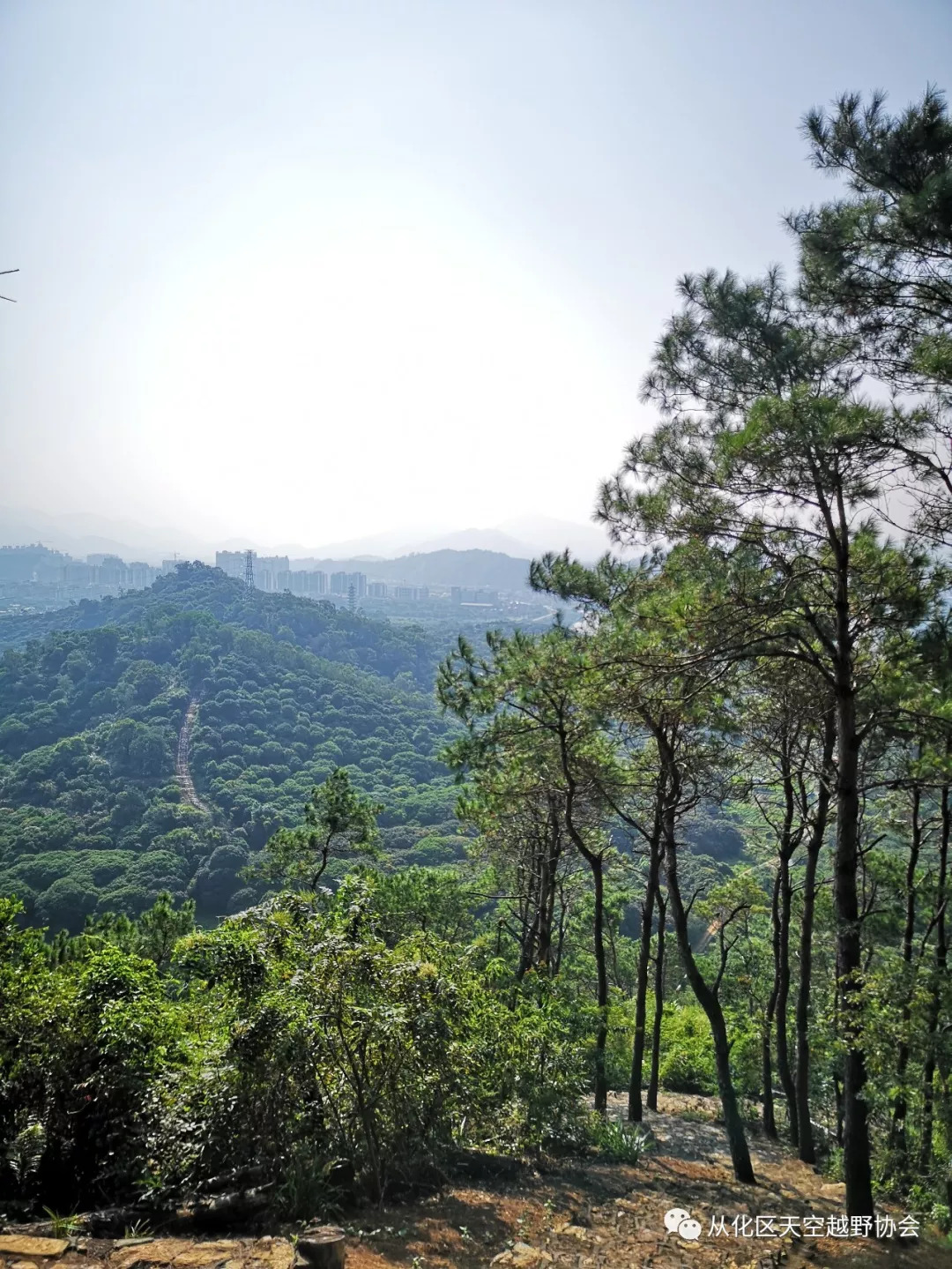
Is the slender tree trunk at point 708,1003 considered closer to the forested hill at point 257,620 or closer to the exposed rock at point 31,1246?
the exposed rock at point 31,1246

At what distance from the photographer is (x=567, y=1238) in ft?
14.5

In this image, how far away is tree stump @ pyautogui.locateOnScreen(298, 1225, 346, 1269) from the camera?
314 cm

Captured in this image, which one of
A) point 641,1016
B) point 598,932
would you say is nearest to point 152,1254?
point 598,932

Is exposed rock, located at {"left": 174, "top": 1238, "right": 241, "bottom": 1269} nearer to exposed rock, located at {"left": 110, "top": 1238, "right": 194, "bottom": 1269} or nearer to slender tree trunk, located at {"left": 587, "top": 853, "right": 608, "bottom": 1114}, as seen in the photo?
exposed rock, located at {"left": 110, "top": 1238, "right": 194, "bottom": 1269}

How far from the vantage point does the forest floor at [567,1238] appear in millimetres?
3322

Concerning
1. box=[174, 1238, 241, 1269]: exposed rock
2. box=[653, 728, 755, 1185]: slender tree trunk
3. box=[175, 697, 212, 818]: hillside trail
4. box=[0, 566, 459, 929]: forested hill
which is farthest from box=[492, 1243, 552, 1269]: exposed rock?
box=[175, 697, 212, 818]: hillside trail

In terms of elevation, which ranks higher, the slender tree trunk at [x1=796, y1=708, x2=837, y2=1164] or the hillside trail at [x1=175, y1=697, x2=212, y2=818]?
the slender tree trunk at [x1=796, y1=708, x2=837, y2=1164]

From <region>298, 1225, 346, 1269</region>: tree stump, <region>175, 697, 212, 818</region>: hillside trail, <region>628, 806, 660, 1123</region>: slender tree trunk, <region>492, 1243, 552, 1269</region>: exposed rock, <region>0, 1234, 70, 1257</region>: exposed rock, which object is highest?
→ <region>298, 1225, 346, 1269</region>: tree stump

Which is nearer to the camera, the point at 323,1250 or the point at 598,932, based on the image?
the point at 323,1250

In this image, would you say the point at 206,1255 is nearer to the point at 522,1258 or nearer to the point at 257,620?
the point at 522,1258

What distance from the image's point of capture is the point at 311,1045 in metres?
4.21

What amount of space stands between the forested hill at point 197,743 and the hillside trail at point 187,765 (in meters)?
0.55

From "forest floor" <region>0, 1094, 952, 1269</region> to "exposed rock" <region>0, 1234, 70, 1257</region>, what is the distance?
11 mm

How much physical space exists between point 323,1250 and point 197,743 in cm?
7154
